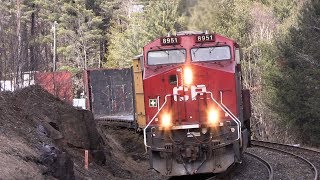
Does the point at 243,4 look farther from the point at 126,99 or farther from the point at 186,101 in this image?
the point at 186,101

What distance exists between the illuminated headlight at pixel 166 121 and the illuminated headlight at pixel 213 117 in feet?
3.32

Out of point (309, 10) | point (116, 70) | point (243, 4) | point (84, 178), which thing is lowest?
point (84, 178)

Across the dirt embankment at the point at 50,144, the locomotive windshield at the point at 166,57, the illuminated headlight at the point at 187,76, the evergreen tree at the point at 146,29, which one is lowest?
the dirt embankment at the point at 50,144

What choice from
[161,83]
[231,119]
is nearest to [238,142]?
[231,119]

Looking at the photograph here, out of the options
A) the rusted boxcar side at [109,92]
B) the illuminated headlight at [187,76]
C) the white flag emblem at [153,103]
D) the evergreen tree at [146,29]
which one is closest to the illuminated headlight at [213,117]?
the illuminated headlight at [187,76]

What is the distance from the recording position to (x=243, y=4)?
50.2 m

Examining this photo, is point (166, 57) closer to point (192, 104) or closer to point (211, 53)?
point (211, 53)

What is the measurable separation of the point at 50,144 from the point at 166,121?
114 inches

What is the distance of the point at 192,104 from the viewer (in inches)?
507

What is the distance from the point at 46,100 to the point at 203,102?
15.8ft

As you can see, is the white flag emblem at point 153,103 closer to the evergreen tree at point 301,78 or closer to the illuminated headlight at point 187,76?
the illuminated headlight at point 187,76

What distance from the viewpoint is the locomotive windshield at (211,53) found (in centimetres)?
1334

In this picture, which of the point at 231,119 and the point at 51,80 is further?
the point at 51,80

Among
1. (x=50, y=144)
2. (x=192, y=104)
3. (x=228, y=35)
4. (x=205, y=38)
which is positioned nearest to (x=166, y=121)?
(x=192, y=104)
